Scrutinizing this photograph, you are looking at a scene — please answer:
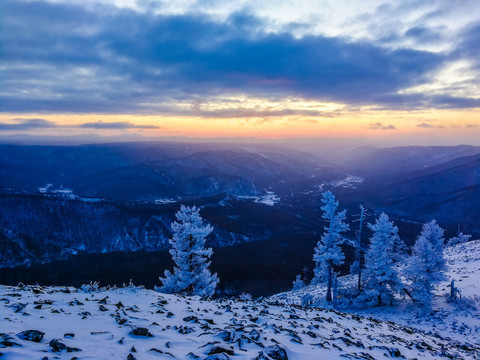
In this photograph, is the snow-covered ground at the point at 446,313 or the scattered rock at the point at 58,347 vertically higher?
the scattered rock at the point at 58,347

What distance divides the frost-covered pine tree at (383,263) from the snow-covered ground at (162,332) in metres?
13.7

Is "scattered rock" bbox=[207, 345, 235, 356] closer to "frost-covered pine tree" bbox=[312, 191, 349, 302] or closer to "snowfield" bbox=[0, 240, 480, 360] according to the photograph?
"snowfield" bbox=[0, 240, 480, 360]

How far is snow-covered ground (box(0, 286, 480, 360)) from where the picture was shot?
23.1 feet

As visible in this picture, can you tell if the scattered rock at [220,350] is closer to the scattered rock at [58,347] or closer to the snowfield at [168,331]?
the snowfield at [168,331]

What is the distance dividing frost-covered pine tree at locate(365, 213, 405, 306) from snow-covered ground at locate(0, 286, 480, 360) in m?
13.7

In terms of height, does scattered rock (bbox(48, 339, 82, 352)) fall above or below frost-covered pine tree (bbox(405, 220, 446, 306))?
above

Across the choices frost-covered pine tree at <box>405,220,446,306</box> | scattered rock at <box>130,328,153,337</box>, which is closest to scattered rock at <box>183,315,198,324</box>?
scattered rock at <box>130,328,153,337</box>

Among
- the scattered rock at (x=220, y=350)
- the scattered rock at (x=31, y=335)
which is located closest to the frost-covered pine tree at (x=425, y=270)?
the scattered rock at (x=220, y=350)

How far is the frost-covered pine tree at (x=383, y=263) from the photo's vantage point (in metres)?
29.3

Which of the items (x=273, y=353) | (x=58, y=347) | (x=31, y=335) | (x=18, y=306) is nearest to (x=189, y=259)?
(x=18, y=306)

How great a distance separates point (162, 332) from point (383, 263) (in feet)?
84.8

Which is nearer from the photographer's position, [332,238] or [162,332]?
[162,332]

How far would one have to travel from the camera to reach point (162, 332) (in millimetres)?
9180

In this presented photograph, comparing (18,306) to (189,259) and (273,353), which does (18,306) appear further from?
(189,259)
